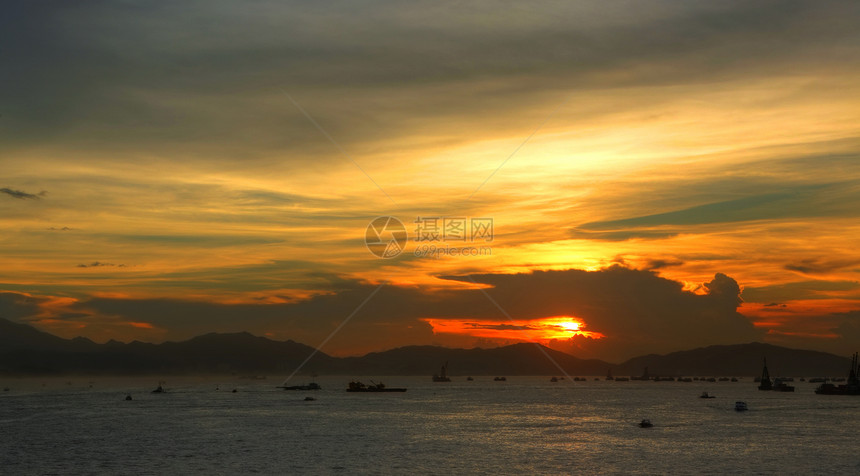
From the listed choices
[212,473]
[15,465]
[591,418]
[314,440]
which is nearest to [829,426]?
[591,418]

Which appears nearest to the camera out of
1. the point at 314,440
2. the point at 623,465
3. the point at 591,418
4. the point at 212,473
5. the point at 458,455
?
the point at 212,473

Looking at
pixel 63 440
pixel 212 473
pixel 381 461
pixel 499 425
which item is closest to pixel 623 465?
pixel 381 461

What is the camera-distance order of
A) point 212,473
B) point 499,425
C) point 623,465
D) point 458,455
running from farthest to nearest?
1. point 499,425
2. point 458,455
3. point 623,465
4. point 212,473

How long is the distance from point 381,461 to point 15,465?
1997 inches

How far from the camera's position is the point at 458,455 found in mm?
113562

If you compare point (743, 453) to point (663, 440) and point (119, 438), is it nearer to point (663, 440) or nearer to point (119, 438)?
point (663, 440)

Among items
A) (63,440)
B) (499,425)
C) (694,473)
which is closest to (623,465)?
(694,473)

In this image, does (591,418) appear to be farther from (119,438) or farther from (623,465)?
(119,438)

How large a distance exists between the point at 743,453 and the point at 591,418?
79.4 m

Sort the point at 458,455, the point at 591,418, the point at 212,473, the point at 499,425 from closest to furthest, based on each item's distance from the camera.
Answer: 1. the point at 212,473
2. the point at 458,455
3. the point at 499,425
4. the point at 591,418

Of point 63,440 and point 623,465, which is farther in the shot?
point 63,440

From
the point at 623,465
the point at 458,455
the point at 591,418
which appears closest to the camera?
the point at 623,465

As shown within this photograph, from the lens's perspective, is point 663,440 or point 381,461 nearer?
point 381,461

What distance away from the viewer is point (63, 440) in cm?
13975
